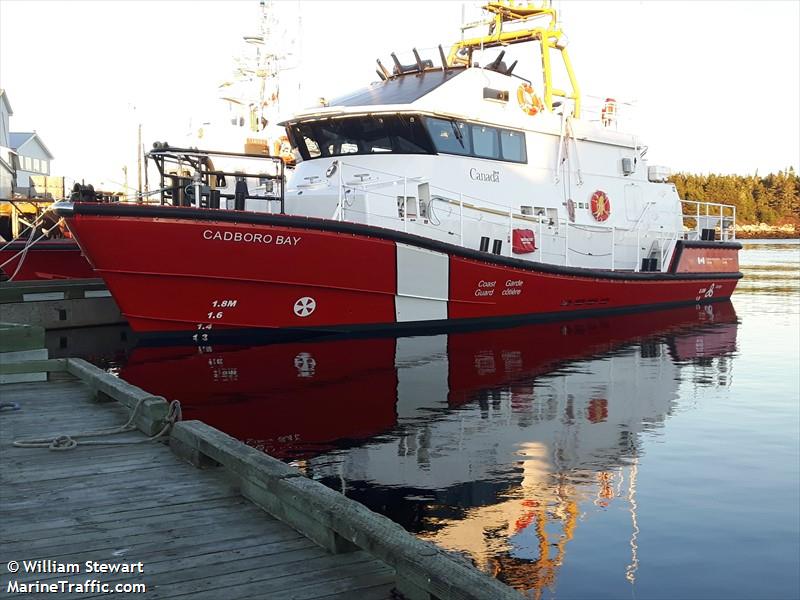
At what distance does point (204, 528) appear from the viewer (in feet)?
11.2

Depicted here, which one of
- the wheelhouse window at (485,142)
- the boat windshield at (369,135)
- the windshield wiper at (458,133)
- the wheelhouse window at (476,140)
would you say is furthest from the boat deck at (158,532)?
the wheelhouse window at (485,142)

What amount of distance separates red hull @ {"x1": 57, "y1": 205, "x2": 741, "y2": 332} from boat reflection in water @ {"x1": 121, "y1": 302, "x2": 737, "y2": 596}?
450 millimetres

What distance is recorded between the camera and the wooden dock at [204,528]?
281 cm

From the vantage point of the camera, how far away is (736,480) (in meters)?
5.67

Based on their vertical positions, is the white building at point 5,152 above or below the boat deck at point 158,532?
above

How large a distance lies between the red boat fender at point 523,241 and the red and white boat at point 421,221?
0.08 feet

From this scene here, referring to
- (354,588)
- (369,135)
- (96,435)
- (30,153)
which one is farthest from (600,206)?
(30,153)

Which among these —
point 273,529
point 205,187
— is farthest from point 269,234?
point 273,529

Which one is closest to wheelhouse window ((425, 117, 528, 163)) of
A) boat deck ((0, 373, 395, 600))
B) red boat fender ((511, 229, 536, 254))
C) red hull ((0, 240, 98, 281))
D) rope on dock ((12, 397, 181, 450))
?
red boat fender ((511, 229, 536, 254))

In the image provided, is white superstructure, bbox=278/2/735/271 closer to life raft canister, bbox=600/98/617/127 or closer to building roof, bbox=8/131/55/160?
life raft canister, bbox=600/98/617/127

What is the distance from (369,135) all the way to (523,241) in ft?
10.8

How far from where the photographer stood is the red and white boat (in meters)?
11.0

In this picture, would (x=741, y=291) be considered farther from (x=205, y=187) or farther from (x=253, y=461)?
(x=253, y=461)

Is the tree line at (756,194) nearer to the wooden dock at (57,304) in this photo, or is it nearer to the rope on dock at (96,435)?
the wooden dock at (57,304)
